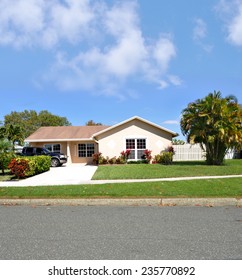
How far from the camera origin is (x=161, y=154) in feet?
75.8

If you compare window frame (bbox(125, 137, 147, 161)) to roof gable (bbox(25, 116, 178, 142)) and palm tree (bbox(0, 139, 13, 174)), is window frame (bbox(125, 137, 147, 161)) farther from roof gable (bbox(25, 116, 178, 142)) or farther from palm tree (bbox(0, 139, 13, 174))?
palm tree (bbox(0, 139, 13, 174))

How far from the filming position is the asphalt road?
4.05m

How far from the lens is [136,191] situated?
8.70 meters

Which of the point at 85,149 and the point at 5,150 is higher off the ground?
the point at 85,149

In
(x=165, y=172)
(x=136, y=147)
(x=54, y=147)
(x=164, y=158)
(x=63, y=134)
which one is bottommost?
(x=165, y=172)

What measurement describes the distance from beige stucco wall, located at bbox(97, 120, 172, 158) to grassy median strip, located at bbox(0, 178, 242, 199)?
13382mm

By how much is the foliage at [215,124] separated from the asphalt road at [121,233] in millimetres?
11799

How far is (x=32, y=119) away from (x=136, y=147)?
126 ft

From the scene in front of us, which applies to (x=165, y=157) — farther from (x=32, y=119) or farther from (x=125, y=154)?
(x=32, y=119)

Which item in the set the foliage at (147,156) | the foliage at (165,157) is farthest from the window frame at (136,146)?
the foliage at (165,157)

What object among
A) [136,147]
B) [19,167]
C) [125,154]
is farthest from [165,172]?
[136,147]

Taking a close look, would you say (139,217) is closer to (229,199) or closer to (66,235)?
(66,235)

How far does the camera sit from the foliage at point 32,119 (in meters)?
54.5
